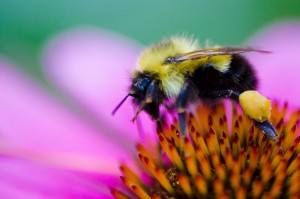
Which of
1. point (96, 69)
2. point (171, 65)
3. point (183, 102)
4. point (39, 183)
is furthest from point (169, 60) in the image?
point (96, 69)

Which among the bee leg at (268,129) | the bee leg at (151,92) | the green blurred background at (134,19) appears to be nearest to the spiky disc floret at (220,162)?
the bee leg at (268,129)

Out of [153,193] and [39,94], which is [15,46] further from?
[153,193]

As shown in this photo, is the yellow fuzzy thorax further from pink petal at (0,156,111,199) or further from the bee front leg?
pink petal at (0,156,111,199)

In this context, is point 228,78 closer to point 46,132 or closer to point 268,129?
point 268,129

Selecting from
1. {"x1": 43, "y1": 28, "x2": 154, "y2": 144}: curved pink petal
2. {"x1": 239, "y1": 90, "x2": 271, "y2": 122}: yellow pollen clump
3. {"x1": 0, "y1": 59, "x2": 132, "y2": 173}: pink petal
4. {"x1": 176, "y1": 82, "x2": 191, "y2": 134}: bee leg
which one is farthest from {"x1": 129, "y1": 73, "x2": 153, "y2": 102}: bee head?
{"x1": 43, "y1": 28, "x2": 154, "y2": 144}: curved pink petal

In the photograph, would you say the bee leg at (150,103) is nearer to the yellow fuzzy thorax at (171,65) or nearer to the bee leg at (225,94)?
the yellow fuzzy thorax at (171,65)
